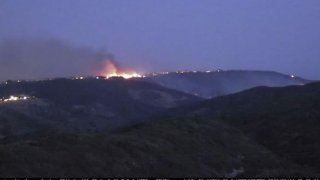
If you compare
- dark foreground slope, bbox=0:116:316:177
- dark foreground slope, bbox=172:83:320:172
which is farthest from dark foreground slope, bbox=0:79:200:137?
dark foreground slope, bbox=0:116:316:177

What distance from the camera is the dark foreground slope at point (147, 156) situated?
3438 cm

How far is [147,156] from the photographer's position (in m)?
41.8

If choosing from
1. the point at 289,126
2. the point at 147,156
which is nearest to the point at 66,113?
the point at 289,126

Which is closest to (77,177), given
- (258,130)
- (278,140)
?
(278,140)

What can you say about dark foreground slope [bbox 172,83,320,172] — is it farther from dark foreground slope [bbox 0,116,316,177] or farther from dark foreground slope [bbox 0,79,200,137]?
dark foreground slope [bbox 0,79,200,137]

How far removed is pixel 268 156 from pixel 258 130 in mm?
18996

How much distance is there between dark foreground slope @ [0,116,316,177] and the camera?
34.4 meters

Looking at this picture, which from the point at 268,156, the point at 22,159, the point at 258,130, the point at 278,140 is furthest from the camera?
the point at 258,130

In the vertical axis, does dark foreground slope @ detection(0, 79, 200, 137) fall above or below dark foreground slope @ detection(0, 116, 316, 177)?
below

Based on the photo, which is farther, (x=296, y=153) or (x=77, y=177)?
(x=296, y=153)

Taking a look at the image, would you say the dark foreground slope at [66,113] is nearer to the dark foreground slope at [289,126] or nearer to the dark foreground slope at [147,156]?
the dark foreground slope at [289,126]

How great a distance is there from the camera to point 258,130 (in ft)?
235

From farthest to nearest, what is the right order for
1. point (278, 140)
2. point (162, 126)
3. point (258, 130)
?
point (258, 130)
point (278, 140)
point (162, 126)

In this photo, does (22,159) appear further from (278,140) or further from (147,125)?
(278,140)
